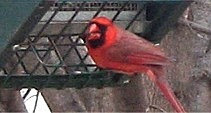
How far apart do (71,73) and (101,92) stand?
1.48 feet

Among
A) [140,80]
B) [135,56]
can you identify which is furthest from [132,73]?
[140,80]

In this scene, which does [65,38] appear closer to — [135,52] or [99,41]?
[99,41]

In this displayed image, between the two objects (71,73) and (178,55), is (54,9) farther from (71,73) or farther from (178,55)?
(178,55)

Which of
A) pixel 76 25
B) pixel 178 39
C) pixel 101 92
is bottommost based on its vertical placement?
pixel 101 92

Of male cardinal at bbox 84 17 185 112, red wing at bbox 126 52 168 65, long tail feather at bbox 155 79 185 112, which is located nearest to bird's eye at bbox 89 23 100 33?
male cardinal at bbox 84 17 185 112

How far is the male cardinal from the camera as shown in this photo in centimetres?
289

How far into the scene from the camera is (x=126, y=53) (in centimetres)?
299

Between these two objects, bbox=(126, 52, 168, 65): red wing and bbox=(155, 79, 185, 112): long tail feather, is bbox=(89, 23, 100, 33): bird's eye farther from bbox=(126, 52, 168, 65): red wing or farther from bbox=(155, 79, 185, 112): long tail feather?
bbox=(155, 79, 185, 112): long tail feather

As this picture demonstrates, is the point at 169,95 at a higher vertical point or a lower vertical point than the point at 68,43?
lower

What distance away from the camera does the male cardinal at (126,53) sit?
289cm

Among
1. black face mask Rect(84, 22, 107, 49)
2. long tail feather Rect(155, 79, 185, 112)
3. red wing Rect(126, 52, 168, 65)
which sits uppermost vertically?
black face mask Rect(84, 22, 107, 49)

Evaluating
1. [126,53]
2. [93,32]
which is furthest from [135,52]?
[93,32]

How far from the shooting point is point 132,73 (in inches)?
118

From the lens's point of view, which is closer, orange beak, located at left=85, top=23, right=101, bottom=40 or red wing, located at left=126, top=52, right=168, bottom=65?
orange beak, located at left=85, top=23, right=101, bottom=40
